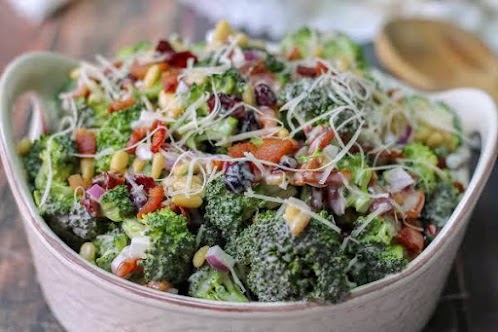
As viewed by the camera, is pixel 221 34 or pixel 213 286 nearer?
pixel 213 286

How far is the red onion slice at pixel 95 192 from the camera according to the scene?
1744mm

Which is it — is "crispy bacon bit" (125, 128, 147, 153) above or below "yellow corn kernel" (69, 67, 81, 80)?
below

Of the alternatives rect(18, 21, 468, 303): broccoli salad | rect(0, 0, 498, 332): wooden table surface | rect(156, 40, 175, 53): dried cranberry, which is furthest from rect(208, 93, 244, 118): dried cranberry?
rect(0, 0, 498, 332): wooden table surface

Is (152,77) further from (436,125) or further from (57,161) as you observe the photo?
(436,125)

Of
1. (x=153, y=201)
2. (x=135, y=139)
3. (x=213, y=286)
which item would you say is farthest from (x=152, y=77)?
(x=213, y=286)

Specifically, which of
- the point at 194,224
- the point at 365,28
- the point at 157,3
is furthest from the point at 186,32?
the point at 194,224

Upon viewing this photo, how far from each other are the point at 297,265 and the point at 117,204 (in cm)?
47

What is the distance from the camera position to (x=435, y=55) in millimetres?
3031

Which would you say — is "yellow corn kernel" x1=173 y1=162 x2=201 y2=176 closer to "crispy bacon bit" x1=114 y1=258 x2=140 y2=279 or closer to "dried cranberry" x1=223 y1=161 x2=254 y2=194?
"dried cranberry" x1=223 y1=161 x2=254 y2=194

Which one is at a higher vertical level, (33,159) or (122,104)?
(122,104)

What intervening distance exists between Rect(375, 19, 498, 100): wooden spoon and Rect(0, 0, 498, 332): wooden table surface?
1.69 ft

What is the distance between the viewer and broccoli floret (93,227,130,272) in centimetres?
167

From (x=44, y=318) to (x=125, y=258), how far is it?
530mm

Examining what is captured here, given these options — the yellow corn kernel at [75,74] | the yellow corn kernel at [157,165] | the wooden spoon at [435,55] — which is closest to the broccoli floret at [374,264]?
the yellow corn kernel at [157,165]
